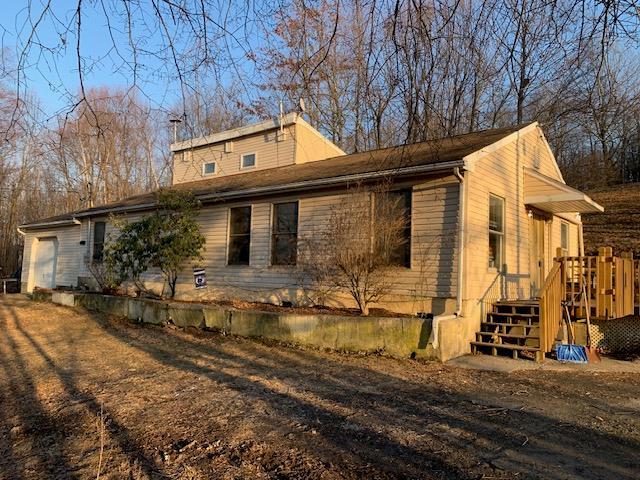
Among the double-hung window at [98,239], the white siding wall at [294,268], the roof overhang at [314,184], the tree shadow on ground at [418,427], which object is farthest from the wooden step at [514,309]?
the double-hung window at [98,239]

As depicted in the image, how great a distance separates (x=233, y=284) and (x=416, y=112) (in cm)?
962

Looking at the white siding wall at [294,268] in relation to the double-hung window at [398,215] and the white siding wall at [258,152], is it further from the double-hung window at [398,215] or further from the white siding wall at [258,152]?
the white siding wall at [258,152]

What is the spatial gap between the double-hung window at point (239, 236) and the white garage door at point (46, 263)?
34.8 feet

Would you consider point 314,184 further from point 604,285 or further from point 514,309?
point 604,285

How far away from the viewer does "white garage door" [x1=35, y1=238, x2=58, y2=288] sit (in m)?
19.7

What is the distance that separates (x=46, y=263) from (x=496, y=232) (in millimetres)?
18091

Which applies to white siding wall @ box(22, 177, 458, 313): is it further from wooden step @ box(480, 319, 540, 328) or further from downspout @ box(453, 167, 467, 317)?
wooden step @ box(480, 319, 540, 328)

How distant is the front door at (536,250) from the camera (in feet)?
39.0

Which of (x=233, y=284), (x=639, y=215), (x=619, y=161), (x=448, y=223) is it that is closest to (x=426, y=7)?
(x=448, y=223)

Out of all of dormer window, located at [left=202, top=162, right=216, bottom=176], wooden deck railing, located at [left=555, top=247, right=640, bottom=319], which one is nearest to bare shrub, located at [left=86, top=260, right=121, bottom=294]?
dormer window, located at [left=202, top=162, right=216, bottom=176]

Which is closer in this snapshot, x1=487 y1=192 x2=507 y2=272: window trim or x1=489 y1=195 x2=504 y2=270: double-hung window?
x1=487 y1=192 x2=507 y2=272: window trim

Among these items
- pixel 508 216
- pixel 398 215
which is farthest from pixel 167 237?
pixel 508 216

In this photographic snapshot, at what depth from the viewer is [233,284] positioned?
12.6 meters

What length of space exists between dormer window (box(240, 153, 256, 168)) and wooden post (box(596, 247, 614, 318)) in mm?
10693
